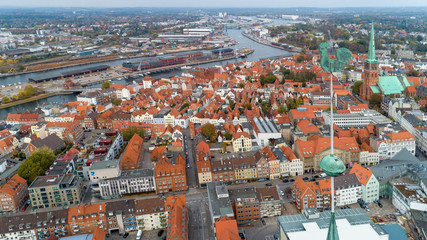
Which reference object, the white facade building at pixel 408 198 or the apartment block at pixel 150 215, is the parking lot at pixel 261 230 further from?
the white facade building at pixel 408 198

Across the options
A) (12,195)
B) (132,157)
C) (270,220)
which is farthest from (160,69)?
(270,220)

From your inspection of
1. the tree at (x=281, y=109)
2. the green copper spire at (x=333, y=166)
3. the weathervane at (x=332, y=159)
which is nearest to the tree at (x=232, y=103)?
the tree at (x=281, y=109)

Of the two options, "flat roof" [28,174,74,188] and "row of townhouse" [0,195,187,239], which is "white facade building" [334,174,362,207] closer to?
"row of townhouse" [0,195,187,239]

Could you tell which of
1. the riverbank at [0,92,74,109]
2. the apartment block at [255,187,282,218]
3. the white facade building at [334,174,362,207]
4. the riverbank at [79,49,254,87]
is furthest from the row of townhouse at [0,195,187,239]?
the riverbank at [79,49,254,87]

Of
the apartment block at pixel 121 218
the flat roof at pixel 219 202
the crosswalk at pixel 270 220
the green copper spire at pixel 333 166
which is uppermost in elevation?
the green copper spire at pixel 333 166

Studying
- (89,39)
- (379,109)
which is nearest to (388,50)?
(379,109)

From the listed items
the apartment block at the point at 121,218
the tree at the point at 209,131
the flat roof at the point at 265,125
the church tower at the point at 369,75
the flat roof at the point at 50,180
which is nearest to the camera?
the apartment block at the point at 121,218
